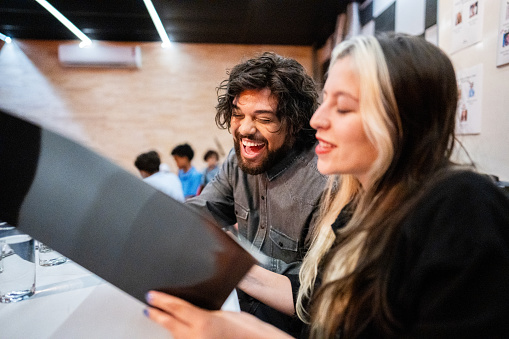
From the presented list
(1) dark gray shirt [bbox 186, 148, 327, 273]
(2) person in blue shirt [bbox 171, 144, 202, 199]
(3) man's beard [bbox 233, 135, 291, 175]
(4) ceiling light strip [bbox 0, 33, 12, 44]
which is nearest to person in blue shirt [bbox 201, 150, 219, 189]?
(2) person in blue shirt [bbox 171, 144, 202, 199]

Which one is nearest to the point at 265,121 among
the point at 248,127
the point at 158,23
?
the point at 248,127

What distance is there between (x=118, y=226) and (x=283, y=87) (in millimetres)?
958

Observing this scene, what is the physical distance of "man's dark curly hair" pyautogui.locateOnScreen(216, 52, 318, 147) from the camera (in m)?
1.37

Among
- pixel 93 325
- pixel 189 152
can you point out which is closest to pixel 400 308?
pixel 93 325

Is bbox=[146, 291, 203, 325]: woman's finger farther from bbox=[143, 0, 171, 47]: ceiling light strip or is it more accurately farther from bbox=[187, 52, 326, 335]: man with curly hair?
bbox=[143, 0, 171, 47]: ceiling light strip

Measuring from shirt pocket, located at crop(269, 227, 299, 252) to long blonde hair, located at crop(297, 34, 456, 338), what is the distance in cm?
57

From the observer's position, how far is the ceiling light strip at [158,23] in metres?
4.37

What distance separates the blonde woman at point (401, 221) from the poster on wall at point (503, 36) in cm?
129

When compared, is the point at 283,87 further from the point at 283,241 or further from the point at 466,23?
the point at 466,23

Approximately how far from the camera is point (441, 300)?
0.53 metres

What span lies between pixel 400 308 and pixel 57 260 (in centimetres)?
113

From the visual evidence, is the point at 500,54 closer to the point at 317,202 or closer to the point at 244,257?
the point at 317,202

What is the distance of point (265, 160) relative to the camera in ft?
4.60

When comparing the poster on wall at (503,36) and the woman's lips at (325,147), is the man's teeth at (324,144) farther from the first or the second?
the poster on wall at (503,36)
